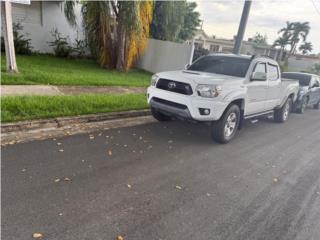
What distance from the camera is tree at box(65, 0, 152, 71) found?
447 inches

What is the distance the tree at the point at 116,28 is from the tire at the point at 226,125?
23.2 ft

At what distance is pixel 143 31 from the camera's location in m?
12.8

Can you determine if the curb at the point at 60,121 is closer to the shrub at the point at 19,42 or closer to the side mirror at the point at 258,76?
the side mirror at the point at 258,76

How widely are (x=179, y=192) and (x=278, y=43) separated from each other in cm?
5431

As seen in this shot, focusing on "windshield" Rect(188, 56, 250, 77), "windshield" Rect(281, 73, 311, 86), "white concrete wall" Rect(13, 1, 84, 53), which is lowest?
"windshield" Rect(281, 73, 311, 86)

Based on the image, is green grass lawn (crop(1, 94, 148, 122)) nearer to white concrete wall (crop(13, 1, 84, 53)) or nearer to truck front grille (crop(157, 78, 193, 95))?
truck front grille (crop(157, 78, 193, 95))

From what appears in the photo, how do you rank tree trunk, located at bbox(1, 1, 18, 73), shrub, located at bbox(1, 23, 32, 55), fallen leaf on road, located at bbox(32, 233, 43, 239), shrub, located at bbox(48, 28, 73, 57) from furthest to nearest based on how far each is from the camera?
shrub, located at bbox(48, 28, 73, 57) → shrub, located at bbox(1, 23, 32, 55) → tree trunk, located at bbox(1, 1, 18, 73) → fallen leaf on road, located at bbox(32, 233, 43, 239)

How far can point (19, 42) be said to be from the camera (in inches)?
501

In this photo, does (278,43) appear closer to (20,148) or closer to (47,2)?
(47,2)

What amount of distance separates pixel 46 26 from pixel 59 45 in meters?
1.18

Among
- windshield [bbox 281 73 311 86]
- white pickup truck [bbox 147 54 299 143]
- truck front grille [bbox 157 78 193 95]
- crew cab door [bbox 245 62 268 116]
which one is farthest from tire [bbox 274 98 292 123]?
truck front grille [bbox 157 78 193 95]

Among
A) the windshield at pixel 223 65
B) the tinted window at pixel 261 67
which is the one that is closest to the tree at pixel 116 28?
the windshield at pixel 223 65

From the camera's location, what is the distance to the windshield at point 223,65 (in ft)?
20.8

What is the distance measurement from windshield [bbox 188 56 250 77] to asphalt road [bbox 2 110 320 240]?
69.5 inches
